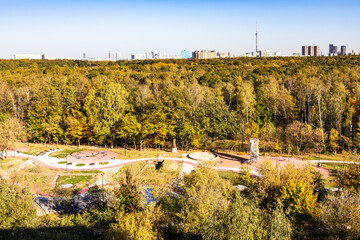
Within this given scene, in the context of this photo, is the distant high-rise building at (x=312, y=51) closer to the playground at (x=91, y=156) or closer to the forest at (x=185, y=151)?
the forest at (x=185, y=151)

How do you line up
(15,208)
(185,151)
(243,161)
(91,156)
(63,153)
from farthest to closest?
1. (185,151)
2. (63,153)
3. (91,156)
4. (243,161)
5. (15,208)

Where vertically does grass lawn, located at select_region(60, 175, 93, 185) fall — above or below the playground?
below

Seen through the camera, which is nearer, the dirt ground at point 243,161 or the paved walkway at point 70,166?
the dirt ground at point 243,161

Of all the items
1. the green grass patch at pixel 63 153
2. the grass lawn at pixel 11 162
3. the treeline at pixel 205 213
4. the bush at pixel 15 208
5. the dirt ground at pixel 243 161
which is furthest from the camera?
the green grass patch at pixel 63 153

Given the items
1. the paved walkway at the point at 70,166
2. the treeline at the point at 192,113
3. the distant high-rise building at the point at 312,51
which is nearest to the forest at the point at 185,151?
the treeline at the point at 192,113

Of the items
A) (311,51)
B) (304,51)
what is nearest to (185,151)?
(311,51)

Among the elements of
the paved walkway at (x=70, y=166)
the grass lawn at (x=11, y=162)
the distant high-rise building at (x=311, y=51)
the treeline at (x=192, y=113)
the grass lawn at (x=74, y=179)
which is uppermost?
the distant high-rise building at (x=311, y=51)

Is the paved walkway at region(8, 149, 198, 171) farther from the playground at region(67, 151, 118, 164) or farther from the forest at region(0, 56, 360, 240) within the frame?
the playground at region(67, 151, 118, 164)

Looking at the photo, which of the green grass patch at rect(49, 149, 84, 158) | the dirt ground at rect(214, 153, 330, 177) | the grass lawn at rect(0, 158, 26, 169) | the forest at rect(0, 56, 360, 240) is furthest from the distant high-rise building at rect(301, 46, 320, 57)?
the grass lawn at rect(0, 158, 26, 169)

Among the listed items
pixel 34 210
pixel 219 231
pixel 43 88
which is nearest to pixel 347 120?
pixel 219 231

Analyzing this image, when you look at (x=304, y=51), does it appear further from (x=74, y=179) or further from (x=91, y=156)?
(x=74, y=179)

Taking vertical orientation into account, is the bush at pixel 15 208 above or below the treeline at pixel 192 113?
below
